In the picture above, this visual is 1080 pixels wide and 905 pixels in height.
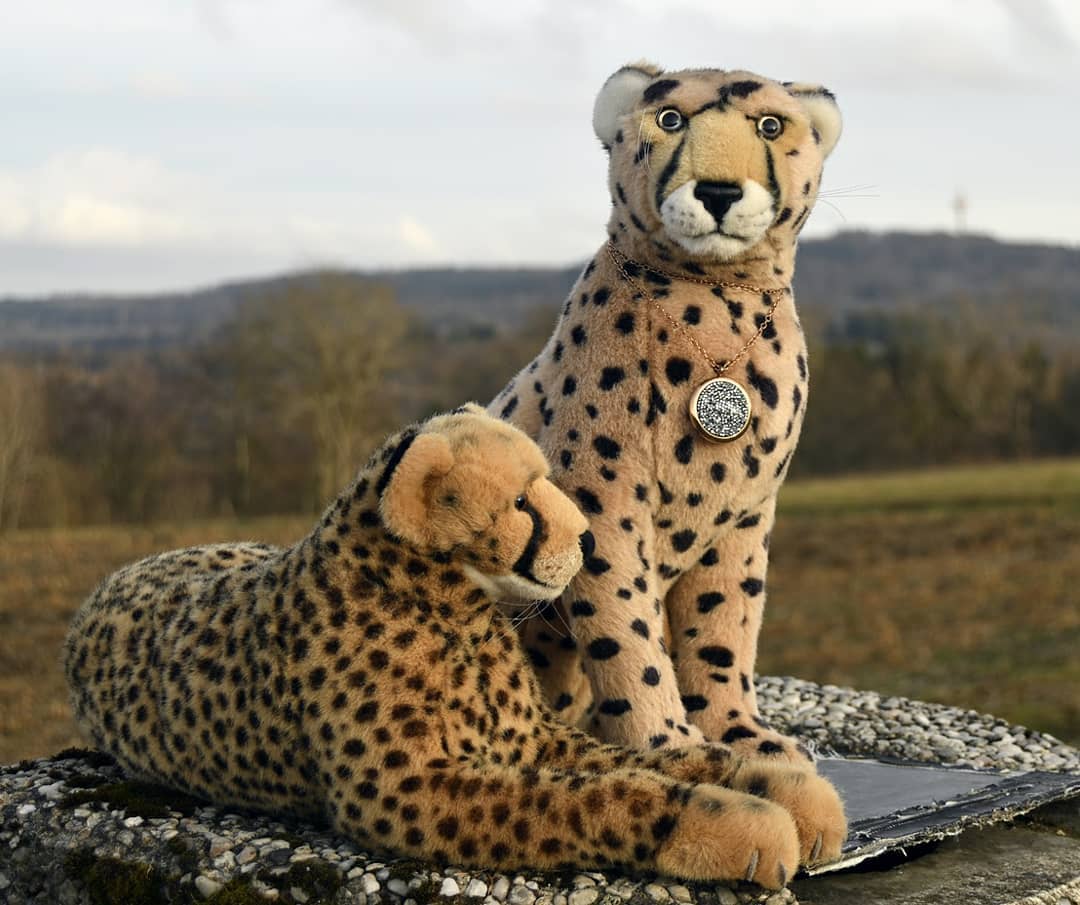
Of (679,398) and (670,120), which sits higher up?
(670,120)

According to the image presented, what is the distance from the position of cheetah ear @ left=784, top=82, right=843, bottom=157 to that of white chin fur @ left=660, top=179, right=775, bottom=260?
381 millimetres

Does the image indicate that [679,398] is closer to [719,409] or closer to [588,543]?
[719,409]

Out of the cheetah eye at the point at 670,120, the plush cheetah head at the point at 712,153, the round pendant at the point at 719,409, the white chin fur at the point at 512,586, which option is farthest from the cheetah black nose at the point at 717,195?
the white chin fur at the point at 512,586

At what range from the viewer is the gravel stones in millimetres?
3131

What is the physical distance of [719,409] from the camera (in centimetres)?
363

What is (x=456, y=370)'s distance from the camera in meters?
29.5

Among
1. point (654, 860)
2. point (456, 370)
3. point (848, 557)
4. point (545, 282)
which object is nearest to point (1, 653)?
point (654, 860)

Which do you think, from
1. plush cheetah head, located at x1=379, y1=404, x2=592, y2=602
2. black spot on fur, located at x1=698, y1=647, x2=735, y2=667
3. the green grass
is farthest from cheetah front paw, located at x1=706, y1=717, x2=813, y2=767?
the green grass

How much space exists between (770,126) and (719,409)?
31.1 inches

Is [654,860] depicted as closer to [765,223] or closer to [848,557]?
[765,223]

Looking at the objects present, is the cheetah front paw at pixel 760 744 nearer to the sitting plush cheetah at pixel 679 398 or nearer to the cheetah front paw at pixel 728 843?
the sitting plush cheetah at pixel 679 398

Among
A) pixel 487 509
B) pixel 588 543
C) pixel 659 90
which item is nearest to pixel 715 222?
pixel 659 90

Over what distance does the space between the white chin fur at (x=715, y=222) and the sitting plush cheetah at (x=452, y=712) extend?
0.75 m

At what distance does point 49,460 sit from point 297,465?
4.82 m
